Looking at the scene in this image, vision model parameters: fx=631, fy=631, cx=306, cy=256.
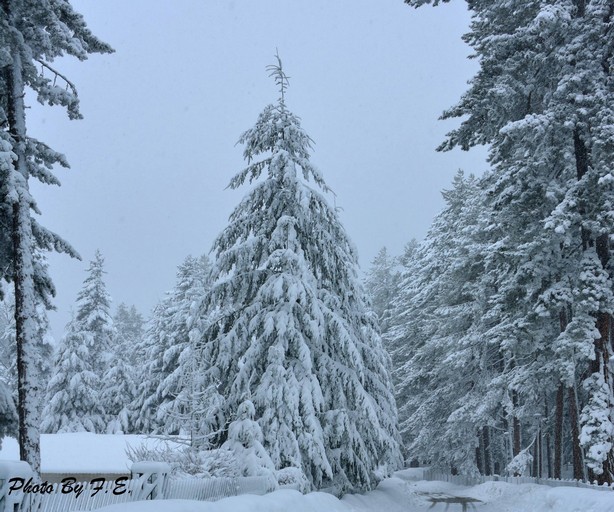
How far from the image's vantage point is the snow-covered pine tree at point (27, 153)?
13.3 metres

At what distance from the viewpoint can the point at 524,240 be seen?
2023 cm

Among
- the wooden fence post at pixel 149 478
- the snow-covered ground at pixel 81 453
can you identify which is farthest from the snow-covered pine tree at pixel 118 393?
the wooden fence post at pixel 149 478

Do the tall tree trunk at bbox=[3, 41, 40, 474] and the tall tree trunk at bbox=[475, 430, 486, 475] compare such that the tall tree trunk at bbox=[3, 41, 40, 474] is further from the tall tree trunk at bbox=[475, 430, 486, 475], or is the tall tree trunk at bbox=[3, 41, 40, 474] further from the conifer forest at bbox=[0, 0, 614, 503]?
the tall tree trunk at bbox=[475, 430, 486, 475]

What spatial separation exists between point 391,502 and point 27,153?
1580cm

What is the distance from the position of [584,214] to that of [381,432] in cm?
860

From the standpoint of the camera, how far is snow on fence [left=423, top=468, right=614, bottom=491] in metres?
15.8

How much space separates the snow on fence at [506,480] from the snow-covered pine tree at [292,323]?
5.18 meters

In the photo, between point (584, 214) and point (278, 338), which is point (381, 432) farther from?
point (584, 214)

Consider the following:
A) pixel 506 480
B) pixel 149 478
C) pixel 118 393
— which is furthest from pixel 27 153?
pixel 118 393

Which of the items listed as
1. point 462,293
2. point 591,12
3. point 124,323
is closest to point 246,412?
point 591,12

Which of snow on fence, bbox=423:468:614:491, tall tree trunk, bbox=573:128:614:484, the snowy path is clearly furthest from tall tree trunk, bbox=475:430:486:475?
tall tree trunk, bbox=573:128:614:484

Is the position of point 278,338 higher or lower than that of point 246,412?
higher

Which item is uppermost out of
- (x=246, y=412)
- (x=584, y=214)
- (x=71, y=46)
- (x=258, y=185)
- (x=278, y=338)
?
(x=71, y=46)

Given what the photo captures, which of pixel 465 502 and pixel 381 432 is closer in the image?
pixel 381 432
